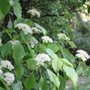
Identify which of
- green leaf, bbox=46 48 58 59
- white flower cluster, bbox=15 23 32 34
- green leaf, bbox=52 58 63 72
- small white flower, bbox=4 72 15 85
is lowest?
green leaf, bbox=52 58 63 72

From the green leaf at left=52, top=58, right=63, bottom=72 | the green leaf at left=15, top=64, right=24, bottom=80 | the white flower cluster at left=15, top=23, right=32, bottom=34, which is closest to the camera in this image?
the green leaf at left=52, top=58, right=63, bottom=72

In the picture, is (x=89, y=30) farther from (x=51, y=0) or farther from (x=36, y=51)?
(x=36, y=51)

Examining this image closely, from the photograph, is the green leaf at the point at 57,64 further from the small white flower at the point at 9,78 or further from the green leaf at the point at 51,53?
the small white flower at the point at 9,78

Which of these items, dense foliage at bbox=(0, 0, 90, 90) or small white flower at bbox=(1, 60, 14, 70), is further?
small white flower at bbox=(1, 60, 14, 70)

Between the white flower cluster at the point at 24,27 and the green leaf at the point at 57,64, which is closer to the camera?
the green leaf at the point at 57,64

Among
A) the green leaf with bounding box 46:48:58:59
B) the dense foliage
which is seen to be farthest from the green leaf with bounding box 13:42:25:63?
the green leaf with bounding box 46:48:58:59

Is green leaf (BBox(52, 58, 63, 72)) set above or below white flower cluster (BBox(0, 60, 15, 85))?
below

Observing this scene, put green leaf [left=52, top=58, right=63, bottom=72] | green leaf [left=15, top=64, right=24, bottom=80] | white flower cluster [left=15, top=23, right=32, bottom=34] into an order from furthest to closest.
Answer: white flower cluster [left=15, top=23, right=32, bottom=34], green leaf [left=15, top=64, right=24, bottom=80], green leaf [left=52, top=58, right=63, bottom=72]

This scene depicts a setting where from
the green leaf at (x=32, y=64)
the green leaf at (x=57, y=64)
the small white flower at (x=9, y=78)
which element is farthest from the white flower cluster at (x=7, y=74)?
the green leaf at (x=57, y=64)

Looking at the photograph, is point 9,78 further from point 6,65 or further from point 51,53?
point 51,53

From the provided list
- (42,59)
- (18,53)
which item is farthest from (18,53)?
(42,59)

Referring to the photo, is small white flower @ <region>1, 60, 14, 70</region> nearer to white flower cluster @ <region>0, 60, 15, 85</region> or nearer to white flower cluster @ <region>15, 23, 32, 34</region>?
white flower cluster @ <region>0, 60, 15, 85</region>

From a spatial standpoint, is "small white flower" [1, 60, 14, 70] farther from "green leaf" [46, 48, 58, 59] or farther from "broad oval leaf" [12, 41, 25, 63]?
"green leaf" [46, 48, 58, 59]

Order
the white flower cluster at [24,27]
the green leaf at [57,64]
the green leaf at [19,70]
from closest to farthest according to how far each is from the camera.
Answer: the green leaf at [57,64] < the green leaf at [19,70] < the white flower cluster at [24,27]
